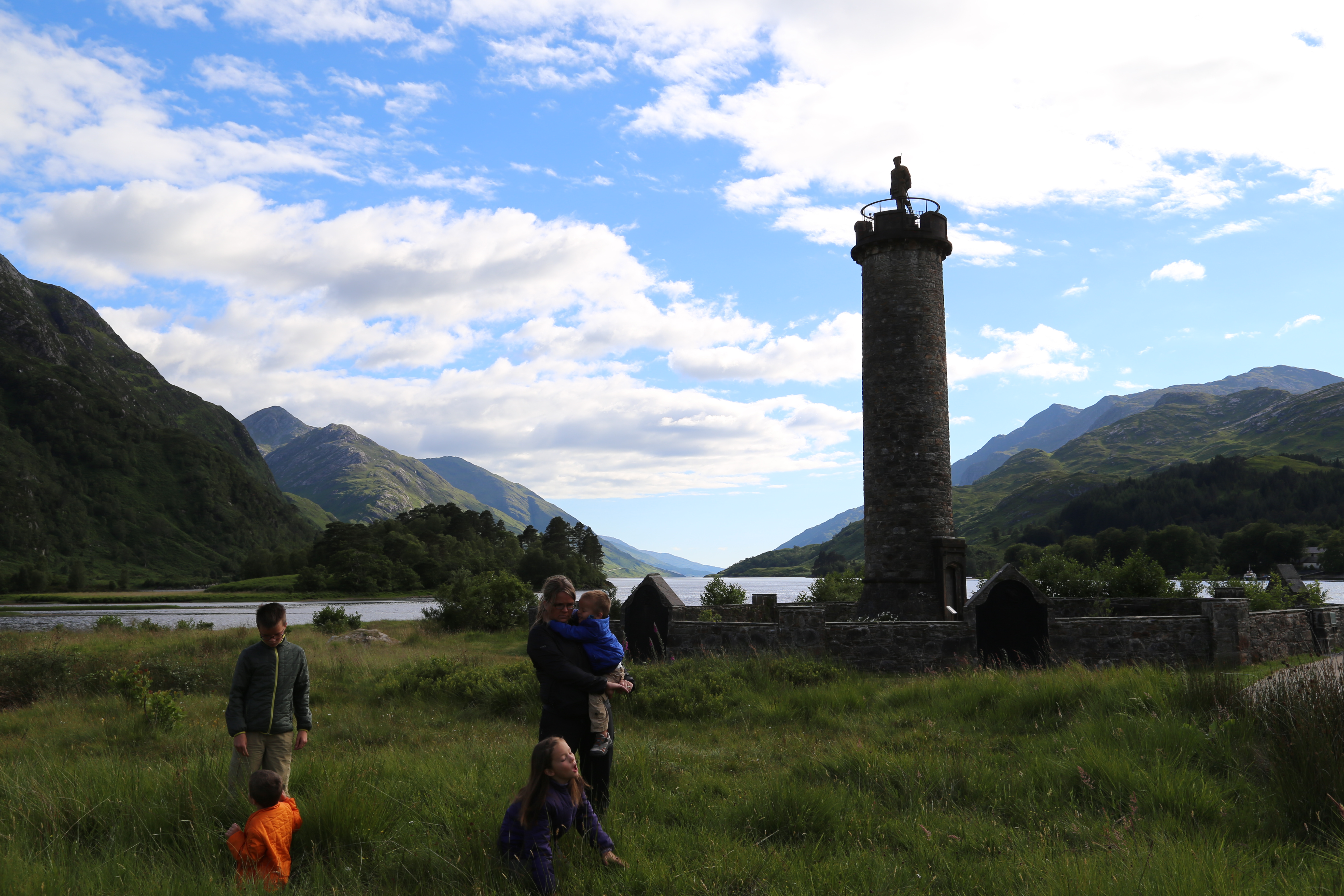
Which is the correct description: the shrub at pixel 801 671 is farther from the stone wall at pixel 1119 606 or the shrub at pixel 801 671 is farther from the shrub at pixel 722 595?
the shrub at pixel 722 595

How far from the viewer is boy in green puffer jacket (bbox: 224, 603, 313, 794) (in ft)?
21.1

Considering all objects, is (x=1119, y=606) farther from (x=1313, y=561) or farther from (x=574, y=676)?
(x=1313, y=561)

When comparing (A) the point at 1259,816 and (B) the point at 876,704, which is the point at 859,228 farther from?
(A) the point at 1259,816

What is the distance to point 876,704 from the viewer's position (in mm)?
11773

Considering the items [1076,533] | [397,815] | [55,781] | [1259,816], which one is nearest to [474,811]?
[397,815]

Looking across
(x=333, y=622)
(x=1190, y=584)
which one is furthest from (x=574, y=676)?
(x=333, y=622)

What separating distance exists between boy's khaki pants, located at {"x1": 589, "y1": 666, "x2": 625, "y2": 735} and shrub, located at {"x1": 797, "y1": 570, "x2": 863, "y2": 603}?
71.8ft

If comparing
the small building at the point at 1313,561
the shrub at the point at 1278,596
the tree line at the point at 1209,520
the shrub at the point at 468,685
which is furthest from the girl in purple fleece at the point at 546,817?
the small building at the point at 1313,561

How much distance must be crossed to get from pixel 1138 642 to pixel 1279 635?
3.87m

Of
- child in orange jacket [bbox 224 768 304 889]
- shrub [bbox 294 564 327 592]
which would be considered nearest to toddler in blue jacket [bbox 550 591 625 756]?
child in orange jacket [bbox 224 768 304 889]

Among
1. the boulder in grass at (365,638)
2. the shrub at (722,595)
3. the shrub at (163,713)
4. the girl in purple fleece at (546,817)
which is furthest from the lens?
the shrub at (722,595)

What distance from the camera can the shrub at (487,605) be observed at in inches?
1183

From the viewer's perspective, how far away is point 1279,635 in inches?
648

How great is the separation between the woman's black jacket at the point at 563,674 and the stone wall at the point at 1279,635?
14944 millimetres
